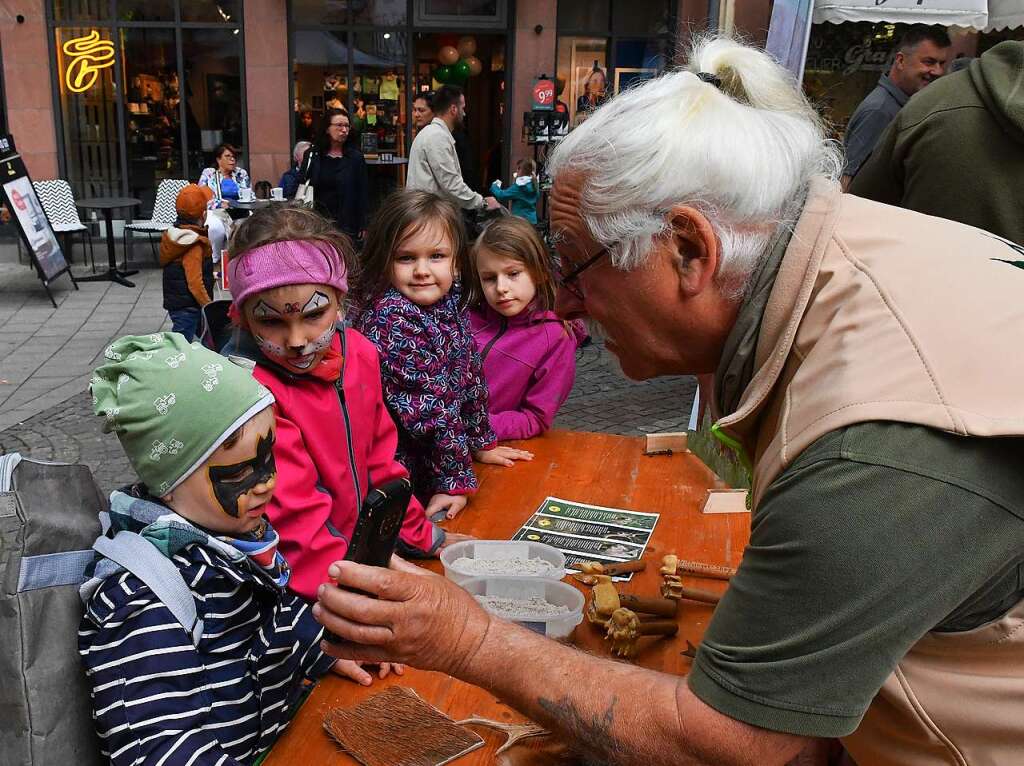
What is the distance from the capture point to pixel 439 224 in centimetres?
288

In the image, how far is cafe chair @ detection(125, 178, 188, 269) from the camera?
11.3 metres

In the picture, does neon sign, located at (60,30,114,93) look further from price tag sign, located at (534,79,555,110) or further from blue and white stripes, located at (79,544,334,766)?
blue and white stripes, located at (79,544,334,766)

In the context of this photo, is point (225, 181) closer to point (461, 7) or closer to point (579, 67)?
point (461, 7)

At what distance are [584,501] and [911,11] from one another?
415 centimetres

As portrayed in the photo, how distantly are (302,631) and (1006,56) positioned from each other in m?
2.30

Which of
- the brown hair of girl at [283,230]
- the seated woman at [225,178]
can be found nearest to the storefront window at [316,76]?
the seated woman at [225,178]

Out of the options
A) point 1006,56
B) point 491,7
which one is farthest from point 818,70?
point 1006,56

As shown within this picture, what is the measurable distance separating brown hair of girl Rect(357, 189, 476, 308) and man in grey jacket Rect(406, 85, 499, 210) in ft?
17.6

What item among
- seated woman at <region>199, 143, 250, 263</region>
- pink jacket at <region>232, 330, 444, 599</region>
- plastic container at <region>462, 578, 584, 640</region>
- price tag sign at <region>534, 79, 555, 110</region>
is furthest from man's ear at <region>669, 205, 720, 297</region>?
price tag sign at <region>534, 79, 555, 110</region>

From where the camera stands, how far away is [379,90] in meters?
12.7

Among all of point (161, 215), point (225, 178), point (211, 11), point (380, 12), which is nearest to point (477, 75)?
point (380, 12)

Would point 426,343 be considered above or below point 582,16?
below

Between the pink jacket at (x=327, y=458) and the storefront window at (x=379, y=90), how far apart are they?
34.9ft

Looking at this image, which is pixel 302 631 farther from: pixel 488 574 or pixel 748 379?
pixel 748 379
